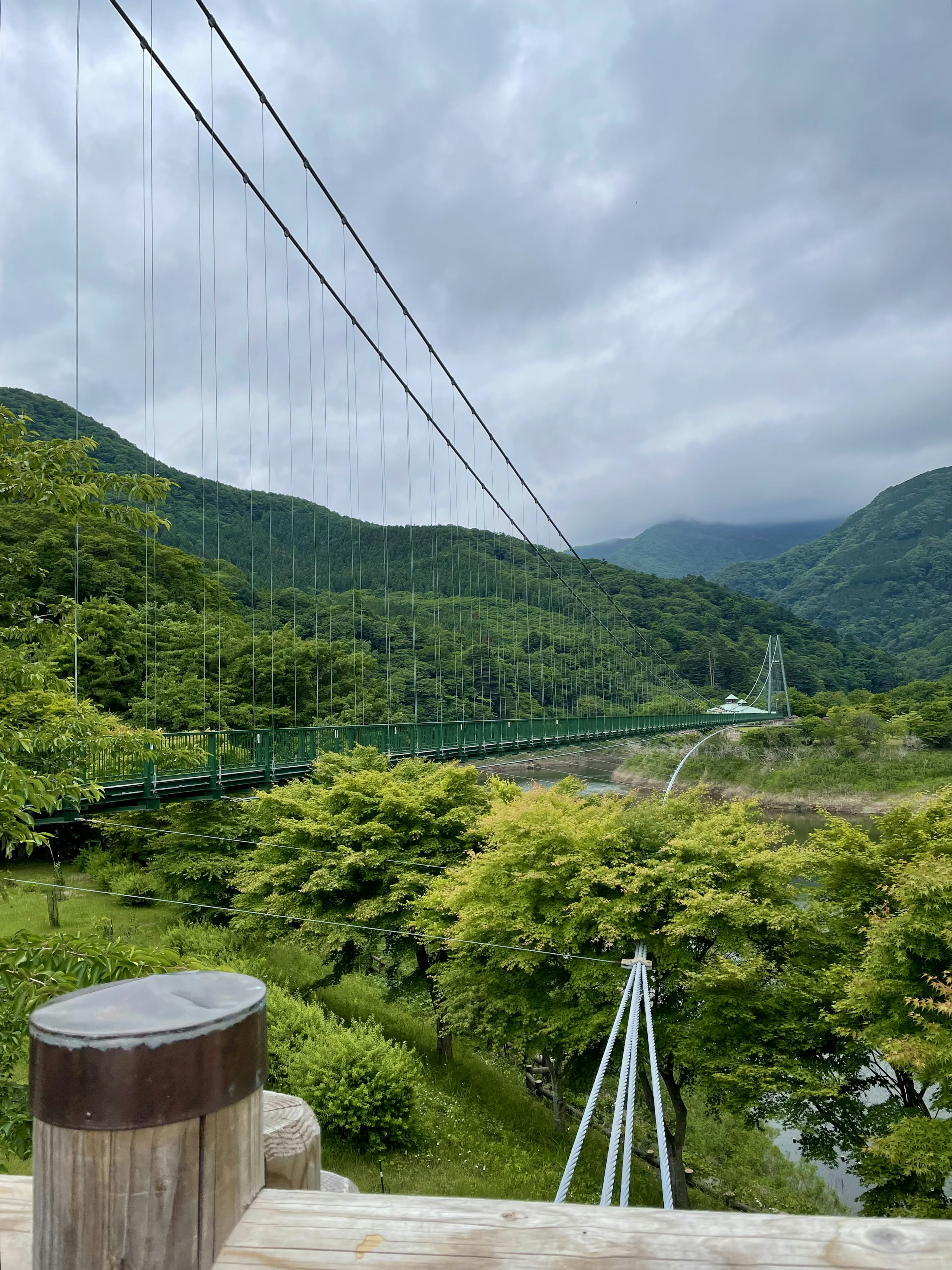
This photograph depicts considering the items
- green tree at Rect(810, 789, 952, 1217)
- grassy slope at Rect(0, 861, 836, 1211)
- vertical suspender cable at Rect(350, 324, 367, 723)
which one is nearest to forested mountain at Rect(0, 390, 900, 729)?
vertical suspender cable at Rect(350, 324, 367, 723)

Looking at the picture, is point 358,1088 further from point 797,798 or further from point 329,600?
point 797,798

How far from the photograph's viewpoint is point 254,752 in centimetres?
1452

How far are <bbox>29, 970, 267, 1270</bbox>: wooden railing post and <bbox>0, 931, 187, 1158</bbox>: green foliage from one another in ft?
6.30

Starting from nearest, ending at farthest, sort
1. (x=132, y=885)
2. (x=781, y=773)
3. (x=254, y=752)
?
(x=254, y=752)
(x=132, y=885)
(x=781, y=773)

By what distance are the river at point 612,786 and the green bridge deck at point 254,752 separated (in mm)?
830

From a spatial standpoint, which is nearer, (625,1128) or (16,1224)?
(16,1224)

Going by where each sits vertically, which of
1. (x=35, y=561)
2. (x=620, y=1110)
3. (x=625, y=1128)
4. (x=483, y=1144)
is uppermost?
(x=35, y=561)

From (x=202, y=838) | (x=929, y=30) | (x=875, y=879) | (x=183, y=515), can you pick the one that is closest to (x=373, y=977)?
(x=202, y=838)

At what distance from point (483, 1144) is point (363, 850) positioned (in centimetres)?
477

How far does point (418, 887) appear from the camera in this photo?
1405 cm

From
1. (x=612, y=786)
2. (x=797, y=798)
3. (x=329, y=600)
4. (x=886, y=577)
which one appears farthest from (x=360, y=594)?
(x=886, y=577)

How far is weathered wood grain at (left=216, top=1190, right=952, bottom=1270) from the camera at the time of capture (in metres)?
0.76

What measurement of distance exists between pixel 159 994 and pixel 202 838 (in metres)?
17.9

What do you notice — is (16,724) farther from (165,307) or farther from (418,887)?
(165,307)
